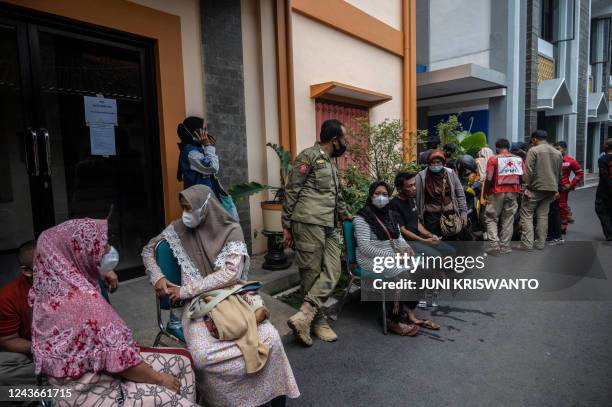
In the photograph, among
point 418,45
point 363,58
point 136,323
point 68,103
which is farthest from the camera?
point 418,45

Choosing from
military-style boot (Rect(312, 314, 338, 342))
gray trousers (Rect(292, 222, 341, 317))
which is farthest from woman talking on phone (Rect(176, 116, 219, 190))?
military-style boot (Rect(312, 314, 338, 342))

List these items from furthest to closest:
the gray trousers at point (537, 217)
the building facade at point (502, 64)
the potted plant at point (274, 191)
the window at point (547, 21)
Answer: the window at point (547, 21) → the building facade at point (502, 64) → the gray trousers at point (537, 217) → the potted plant at point (274, 191)

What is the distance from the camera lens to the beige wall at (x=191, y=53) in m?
4.67

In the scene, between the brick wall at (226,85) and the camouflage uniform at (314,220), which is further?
the brick wall at (226,85)

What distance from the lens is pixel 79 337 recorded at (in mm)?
1669

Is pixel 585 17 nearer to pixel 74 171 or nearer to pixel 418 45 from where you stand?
pixel 418 45

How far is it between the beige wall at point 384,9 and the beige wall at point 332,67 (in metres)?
0.63

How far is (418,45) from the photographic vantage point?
532 inches

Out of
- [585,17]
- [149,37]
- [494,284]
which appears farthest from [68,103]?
[585,17]

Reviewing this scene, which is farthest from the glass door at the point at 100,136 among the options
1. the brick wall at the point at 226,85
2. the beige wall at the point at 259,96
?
the beige wall at the point at 259,96

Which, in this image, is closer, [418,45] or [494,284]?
[494,284]

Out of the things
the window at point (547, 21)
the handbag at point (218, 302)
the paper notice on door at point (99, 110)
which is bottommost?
the handbag at point (218, 302)

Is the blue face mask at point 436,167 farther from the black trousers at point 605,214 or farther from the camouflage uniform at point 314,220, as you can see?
the black trousers at point 605,214

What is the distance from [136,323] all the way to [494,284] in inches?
159
